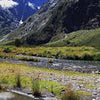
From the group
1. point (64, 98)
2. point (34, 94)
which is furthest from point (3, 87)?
point (64, 98)

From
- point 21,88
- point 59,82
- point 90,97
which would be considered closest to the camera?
point 90,97

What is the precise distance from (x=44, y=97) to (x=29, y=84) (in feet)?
14.2

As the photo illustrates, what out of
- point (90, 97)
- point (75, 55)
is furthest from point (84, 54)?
point (90, 97)

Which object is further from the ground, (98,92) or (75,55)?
(75,55)

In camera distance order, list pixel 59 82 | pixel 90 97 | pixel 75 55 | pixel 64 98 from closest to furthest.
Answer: pixel 64 98 → pixel 90 97 → pixel 59 82 → pixel 75 55

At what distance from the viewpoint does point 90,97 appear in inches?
809

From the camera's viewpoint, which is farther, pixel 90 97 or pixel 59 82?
pixel 59 82

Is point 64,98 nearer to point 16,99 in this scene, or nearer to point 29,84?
point 16,99

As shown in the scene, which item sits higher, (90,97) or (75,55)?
(75,55)

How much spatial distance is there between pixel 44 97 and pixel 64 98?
3.54m

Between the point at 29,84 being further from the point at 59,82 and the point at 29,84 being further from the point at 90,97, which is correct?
the point at 90,97

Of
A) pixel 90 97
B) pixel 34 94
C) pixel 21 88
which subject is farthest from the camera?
pixel 21 88

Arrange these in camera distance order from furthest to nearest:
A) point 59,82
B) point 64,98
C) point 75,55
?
point 75,55 < point 59,82 < point 64,98

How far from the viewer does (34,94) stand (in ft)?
72.8
